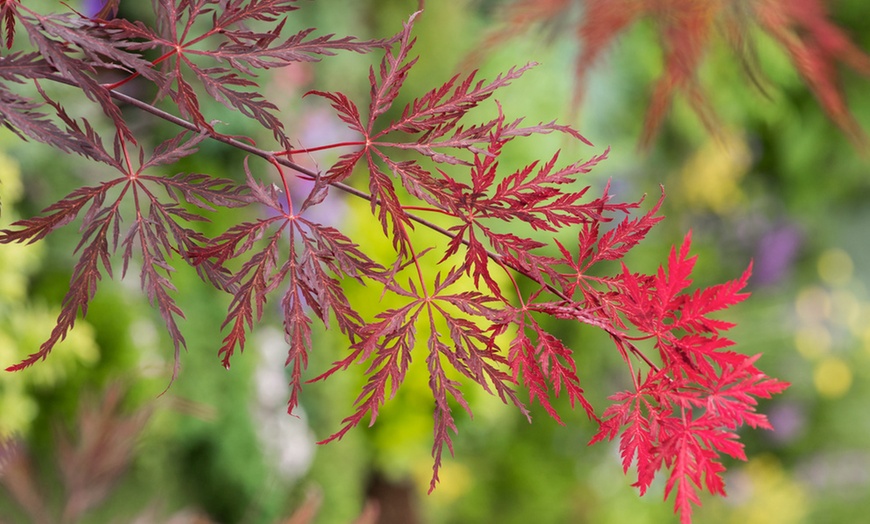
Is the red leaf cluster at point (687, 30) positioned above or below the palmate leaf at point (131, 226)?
below

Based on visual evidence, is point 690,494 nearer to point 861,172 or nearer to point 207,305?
point 207,305

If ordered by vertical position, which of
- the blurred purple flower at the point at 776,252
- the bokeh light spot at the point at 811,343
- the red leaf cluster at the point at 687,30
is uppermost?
the red leaf cluster at the point at 687,30

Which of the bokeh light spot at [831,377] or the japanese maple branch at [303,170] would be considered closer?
the japanese maple branch at [303,170]

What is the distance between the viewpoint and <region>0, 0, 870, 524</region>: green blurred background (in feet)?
3.99

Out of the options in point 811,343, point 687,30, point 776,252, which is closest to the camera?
point 687,30

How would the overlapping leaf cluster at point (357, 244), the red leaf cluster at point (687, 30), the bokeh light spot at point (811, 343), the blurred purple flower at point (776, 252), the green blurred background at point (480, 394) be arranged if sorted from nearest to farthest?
the overlapping leaf cluster at point (357, 244) < the red leaf cluster at point (687, 30) < the green blurred background at point (480, 394) < the bokeh light spot at point (811, 343) < the blurred purple flower at point (776, 252)

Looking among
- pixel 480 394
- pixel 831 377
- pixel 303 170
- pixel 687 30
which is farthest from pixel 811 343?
pixel 303 170

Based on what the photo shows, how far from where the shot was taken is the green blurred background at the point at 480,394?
1.22 metres

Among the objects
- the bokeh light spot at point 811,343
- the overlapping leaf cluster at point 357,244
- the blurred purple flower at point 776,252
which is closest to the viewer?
the overlapping leaf cluster at point 357,244

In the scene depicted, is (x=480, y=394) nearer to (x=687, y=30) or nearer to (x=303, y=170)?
(x=687, y=30)

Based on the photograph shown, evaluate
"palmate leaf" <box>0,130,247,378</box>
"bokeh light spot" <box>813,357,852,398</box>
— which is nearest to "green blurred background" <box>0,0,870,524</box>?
"bokeh light spot" <box>813,357,852,398</box>

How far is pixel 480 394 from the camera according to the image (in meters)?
1.68

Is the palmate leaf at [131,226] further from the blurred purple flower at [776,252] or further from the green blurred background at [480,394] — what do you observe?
the blurred purple flower at [776,252]

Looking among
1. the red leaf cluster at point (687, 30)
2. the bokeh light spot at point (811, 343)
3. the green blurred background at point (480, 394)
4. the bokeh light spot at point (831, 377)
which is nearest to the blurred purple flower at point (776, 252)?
the green blurred background at point (480, 394)
